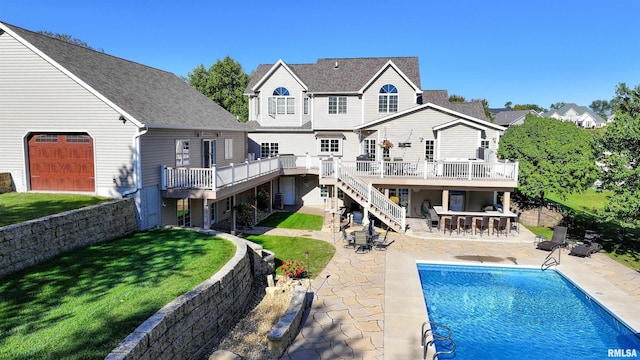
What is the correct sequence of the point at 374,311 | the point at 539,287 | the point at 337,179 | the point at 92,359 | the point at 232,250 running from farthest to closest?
the point at 337,179 → the point at 539,287 → the point at 232,250 → the point at 374,311 → the point at 92,359

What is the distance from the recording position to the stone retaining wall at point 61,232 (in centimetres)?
977

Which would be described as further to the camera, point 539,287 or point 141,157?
point 141,157

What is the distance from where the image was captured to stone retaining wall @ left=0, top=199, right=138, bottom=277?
9770 millimetres

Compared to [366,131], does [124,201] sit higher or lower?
lower

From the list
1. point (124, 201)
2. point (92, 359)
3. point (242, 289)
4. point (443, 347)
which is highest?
point (124, 201)

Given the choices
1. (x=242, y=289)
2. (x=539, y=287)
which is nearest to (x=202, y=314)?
(x=242, y=289)

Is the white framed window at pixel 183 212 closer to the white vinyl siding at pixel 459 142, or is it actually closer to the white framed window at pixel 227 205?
the white framed window at pixel 227 205

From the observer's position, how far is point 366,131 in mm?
24422

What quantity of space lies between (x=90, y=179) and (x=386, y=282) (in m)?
11.9

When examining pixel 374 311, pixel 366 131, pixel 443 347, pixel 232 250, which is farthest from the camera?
pixel 366 131

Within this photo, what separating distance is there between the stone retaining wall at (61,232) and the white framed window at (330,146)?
14.9 metres

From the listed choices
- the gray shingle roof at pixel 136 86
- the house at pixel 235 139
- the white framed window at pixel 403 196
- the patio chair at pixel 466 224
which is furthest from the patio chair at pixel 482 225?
the gray shingle roof at pixel 136 86

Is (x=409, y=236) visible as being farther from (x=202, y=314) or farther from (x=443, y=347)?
(x=202, y=314)

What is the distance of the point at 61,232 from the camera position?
446 inches
